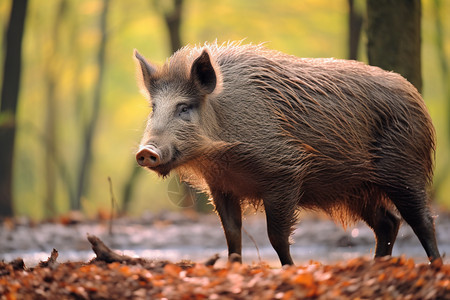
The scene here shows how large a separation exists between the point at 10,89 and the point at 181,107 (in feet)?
30.2

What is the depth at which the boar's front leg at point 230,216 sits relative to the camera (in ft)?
A: 20.3

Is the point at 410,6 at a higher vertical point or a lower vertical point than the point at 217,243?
higher

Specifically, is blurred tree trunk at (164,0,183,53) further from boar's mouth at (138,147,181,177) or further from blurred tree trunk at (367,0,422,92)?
boar's mouth at (138,147,181,177)

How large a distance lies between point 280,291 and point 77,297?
1.23 metres

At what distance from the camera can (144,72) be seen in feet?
20.3

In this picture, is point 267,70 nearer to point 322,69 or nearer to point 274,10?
point 322,69

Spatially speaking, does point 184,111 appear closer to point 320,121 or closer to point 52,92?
point 320,121

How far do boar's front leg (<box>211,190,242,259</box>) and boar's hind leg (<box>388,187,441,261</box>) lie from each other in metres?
1.49

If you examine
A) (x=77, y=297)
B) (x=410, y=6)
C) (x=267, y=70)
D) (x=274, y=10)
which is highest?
(x=274, y=10)

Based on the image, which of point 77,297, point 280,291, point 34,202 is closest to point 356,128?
point 280,291

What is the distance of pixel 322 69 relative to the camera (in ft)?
21.3

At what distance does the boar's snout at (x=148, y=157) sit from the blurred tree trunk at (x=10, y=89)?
30.2 feet

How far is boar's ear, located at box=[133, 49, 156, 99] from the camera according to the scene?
6.13 m

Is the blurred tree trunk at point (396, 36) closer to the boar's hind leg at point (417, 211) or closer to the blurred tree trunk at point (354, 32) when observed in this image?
the boar's hind leg at point (417, 211)
